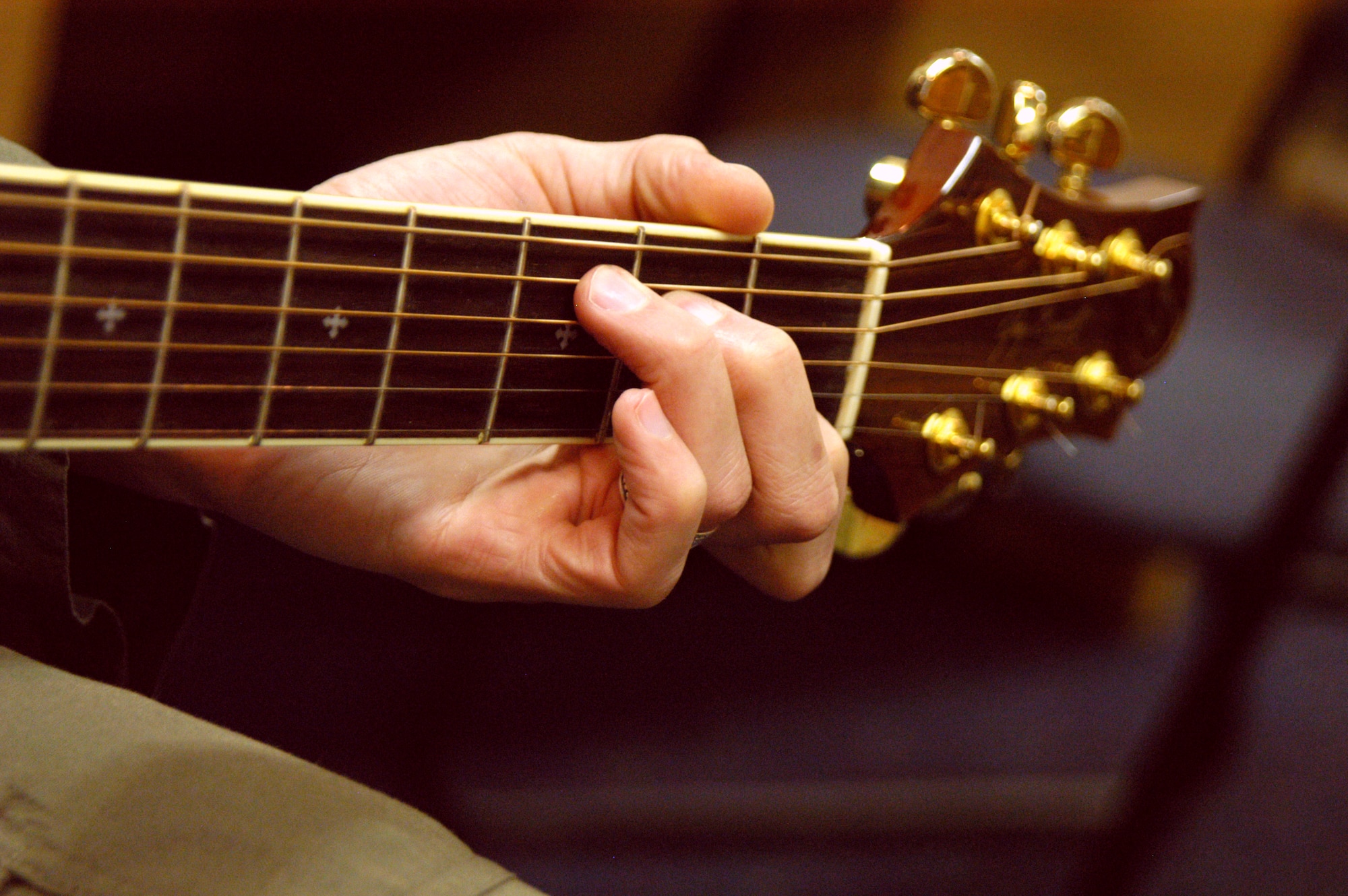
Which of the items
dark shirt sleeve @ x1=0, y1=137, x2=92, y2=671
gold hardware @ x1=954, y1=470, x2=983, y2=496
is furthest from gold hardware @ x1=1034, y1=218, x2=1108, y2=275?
dark shirt sleeve @ x1=0, y1=137, x2=92, y2=671

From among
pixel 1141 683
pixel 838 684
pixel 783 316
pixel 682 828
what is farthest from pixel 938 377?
pixel 1141 683

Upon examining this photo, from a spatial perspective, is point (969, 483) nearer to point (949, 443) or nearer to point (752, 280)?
point (949, 443)

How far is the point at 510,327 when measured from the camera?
15.8 inches

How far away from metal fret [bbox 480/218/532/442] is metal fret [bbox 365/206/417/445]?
0.13 feet

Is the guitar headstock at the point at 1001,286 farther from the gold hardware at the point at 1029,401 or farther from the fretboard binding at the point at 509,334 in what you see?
the fretboard binding at the point at 509,334

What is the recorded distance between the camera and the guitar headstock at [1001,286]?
526mm

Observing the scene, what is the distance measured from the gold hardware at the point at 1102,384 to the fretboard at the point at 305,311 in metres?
0.24

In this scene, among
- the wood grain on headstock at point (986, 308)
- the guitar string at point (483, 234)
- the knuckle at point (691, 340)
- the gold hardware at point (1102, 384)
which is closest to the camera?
the guitar string at point (483, 234)

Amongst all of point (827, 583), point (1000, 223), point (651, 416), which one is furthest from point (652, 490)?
point (827, 583)

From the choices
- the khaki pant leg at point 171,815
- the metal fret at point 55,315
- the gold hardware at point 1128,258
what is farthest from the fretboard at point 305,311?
the gold hardware at point 1128,258

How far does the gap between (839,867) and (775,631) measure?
28cm

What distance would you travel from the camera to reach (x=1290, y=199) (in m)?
1.67

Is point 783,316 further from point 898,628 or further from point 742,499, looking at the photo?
point 898,628

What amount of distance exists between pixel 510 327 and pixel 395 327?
4 cm
